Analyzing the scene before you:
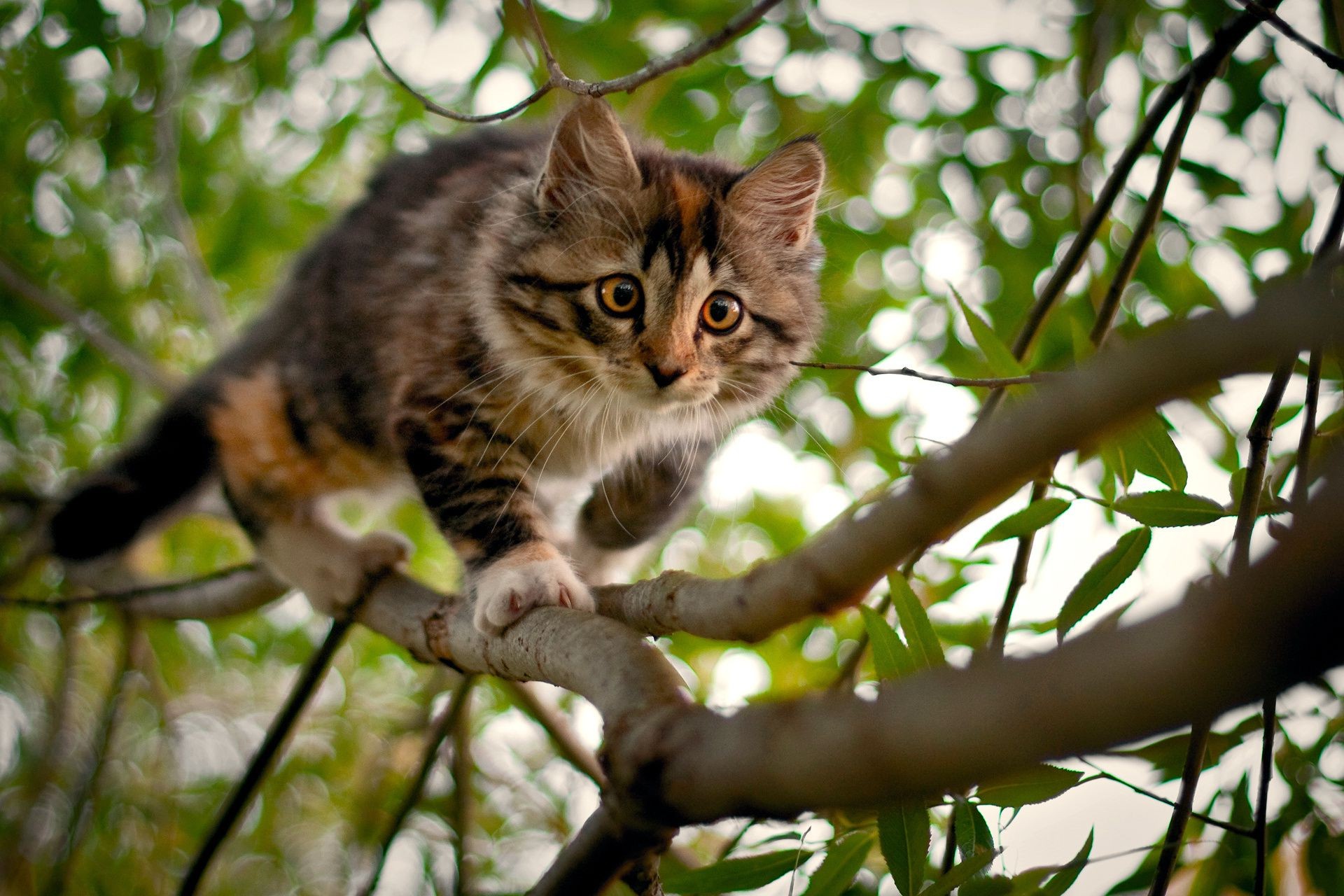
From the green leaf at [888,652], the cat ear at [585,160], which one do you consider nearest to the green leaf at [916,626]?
the green leaf at [888,652]

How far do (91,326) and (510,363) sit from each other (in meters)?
1.62

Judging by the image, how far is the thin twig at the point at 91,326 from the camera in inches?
110

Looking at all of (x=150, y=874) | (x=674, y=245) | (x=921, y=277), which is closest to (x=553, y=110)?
(x=674, y=245)

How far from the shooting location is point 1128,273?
164 cm

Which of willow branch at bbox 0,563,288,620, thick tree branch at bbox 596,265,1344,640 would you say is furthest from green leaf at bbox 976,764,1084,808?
willow branch at bbox 0,563,288,620

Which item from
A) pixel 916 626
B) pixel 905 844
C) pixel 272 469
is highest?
pixel 272 469

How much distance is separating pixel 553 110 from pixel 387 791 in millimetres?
2234

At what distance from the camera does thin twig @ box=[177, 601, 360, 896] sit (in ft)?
6.68

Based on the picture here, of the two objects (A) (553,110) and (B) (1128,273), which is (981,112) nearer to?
(B) (1128,273)

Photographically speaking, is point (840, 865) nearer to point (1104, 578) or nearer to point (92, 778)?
point (1104, 578)

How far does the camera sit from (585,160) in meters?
2.30

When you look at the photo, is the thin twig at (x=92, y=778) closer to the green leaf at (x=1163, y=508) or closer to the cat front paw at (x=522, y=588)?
the cat front paw at (x=522, y=588)

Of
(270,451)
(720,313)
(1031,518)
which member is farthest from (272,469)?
(1031,518)

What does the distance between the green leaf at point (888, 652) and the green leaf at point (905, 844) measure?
183 millimetres
